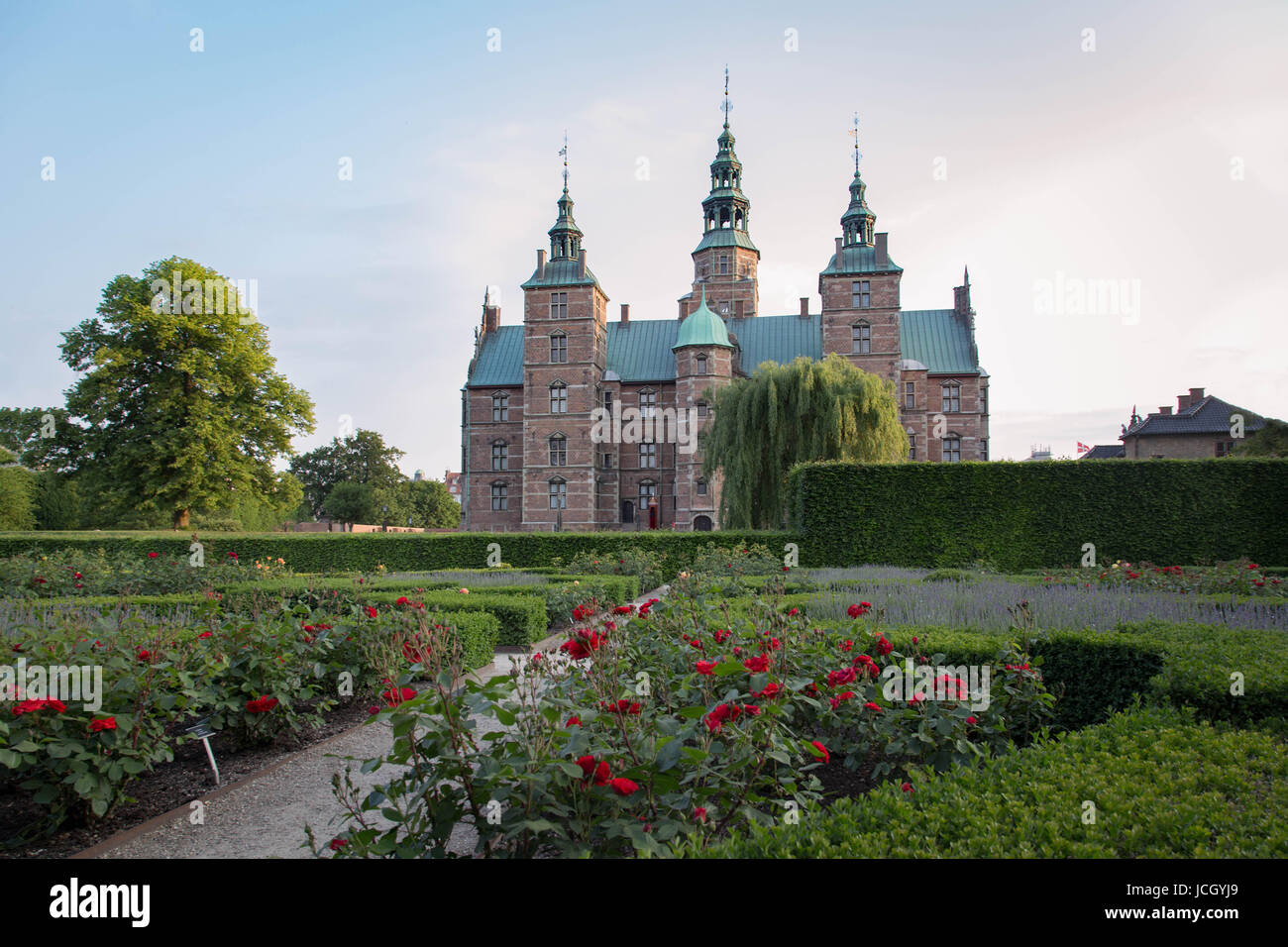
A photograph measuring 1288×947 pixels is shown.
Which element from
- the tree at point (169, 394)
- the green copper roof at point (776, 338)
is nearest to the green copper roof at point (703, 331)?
the green copper roof at point (776, 338)

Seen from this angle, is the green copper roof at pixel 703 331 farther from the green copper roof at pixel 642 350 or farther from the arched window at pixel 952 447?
the arched window at pixel 952 447

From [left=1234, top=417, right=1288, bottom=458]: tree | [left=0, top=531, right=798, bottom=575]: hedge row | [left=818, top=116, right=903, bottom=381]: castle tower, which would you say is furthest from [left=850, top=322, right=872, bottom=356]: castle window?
[left=0, top=531, right=798, bottom=575]: hedge row

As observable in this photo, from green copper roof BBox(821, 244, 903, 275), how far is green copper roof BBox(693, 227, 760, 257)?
663 cm

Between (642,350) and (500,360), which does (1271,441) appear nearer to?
(642,350)

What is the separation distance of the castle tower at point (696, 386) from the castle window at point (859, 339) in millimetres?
5862

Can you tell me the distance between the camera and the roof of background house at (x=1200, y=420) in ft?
132

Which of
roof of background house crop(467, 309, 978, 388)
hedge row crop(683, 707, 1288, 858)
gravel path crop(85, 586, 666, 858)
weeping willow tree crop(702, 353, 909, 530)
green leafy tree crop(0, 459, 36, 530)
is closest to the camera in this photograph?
hedge row crop(683, 707, 1288, 858)

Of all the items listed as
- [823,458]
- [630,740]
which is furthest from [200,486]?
[630,740]

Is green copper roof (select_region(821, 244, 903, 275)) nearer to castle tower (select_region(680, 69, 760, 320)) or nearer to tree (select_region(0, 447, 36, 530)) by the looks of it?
castle tower (select_region(680, 69, 760, 320))

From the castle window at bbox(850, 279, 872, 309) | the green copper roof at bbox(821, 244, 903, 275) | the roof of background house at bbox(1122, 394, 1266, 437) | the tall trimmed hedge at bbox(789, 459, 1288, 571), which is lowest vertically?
the tall trimmed hedge at bbox(789, 459, 1288, 571)

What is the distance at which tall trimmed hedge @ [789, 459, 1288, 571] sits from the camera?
16344 mm

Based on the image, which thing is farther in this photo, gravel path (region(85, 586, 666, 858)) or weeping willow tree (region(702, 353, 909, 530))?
weeping willow tree (region(702, 353, 909, 530))
